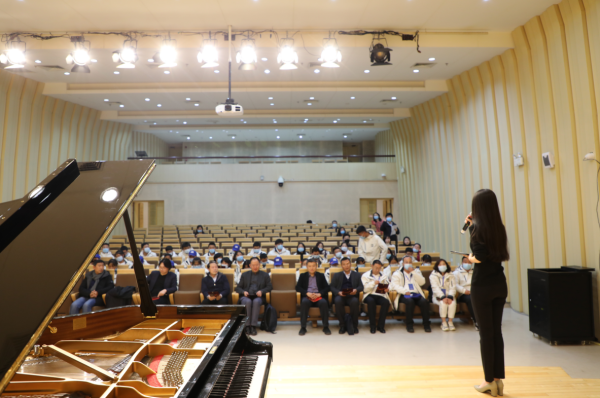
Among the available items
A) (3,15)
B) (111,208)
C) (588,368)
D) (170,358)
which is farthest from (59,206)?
(3,15)

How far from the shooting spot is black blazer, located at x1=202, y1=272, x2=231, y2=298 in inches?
255

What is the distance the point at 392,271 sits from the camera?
7.25 m

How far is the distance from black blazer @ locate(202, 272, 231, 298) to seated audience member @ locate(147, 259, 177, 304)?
0.53 m

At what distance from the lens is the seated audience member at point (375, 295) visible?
20.1 feet

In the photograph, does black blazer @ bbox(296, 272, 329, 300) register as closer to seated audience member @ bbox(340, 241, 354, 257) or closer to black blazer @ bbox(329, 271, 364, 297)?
black blazer @ bbox(329, 271, 364, 297)

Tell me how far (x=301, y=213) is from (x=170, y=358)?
47.2 ft

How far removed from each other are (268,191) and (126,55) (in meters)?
10.0

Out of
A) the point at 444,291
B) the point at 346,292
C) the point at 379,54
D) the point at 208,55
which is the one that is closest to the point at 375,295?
the point at 346,292

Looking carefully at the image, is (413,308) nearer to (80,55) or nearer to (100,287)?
(100,287)

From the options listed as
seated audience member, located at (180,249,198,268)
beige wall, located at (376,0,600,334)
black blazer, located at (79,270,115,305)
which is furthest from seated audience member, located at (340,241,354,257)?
black blazer, located at (79,270,115,305)

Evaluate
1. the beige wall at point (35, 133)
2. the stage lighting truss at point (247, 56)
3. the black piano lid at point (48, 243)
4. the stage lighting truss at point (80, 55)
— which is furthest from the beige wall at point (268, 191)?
the black piano lid at point (48, 243)

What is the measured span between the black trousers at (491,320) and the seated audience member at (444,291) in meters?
3.24

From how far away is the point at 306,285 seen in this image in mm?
6637

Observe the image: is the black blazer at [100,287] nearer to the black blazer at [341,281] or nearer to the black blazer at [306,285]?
the black blazer at [306,285]
